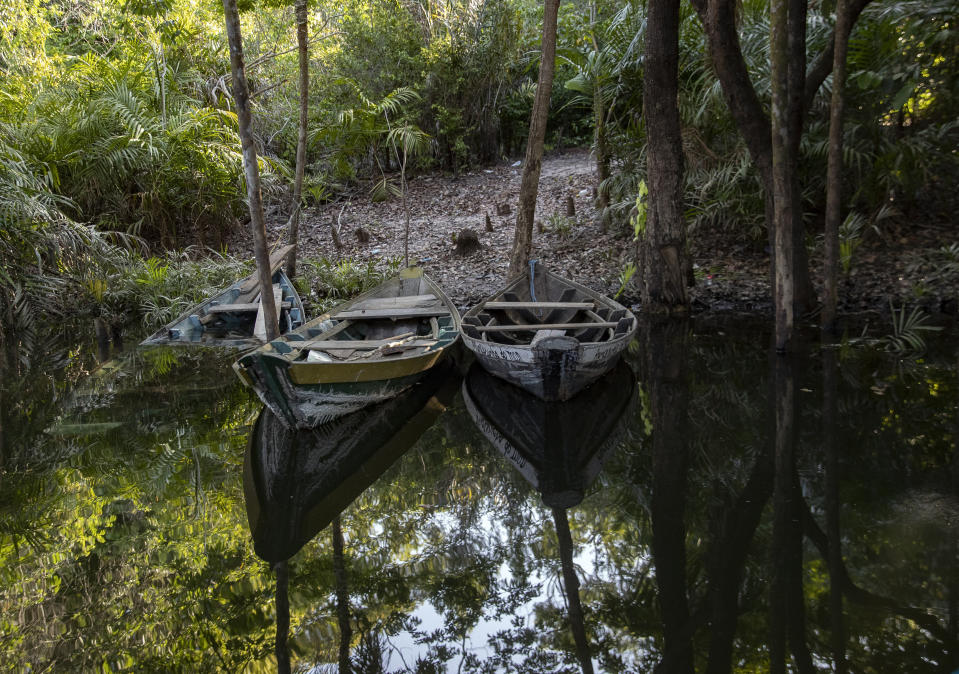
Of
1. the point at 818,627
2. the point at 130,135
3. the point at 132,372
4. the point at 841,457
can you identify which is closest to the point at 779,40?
the point at 841,457

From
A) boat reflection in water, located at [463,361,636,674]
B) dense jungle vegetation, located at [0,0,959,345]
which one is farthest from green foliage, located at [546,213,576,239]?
boat reflection in water, located at [463,361,636,674]

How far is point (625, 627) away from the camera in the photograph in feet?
12.4

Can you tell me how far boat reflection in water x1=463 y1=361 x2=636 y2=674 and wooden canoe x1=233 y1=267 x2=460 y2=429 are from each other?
77cm

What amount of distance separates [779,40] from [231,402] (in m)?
6.42

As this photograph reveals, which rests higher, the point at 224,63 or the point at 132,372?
the point at 224,63

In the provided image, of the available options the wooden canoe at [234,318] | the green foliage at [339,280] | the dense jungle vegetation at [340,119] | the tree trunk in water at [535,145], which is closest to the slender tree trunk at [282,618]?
the wooden canoe at [234,318]

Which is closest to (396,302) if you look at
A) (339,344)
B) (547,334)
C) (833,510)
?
(339,344)

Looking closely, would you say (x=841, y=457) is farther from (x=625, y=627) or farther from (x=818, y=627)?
(x=625, y=627)

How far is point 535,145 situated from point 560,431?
183 inches

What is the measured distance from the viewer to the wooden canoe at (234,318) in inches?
336

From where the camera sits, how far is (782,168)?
22.4 ft

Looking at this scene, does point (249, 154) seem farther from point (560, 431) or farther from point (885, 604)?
point (885, 604)

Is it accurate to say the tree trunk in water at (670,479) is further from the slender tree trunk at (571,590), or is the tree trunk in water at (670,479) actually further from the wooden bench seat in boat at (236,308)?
the wooden bench seat in boat at (236,308)

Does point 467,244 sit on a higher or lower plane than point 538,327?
higher
